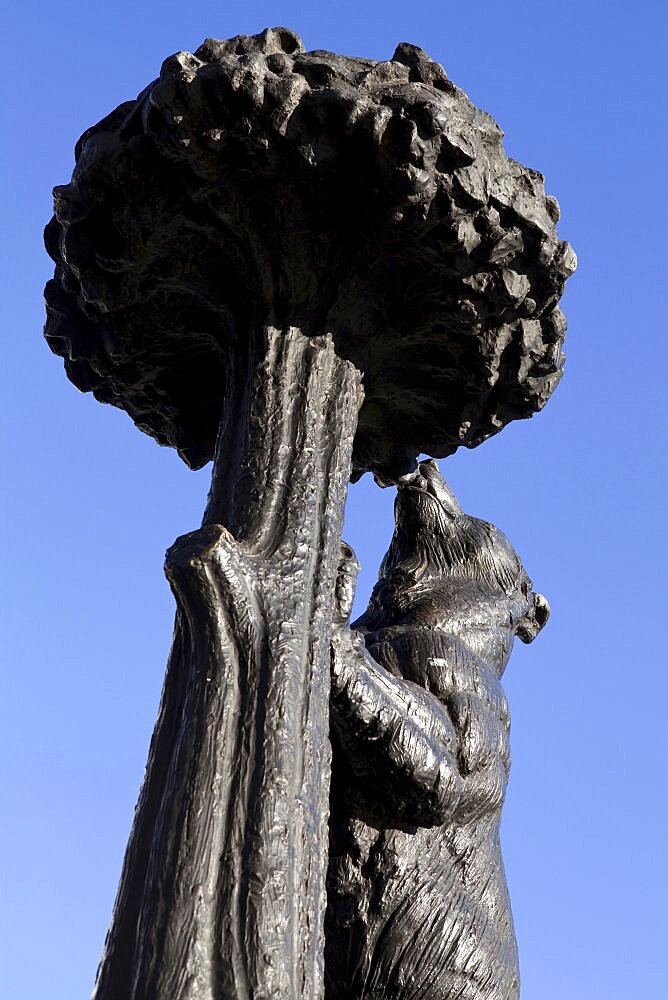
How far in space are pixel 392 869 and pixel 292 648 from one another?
3.06 feet

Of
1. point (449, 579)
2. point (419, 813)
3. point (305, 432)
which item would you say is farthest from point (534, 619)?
point (305, 432)

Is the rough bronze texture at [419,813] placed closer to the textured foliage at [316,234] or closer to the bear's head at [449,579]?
the bear's head at [449,579]

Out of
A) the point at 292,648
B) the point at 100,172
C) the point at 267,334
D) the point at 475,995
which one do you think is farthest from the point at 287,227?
the point at 475,995

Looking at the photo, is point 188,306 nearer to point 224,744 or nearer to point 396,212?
point 396,212

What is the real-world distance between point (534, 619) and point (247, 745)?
198 cm

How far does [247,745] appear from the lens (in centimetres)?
290

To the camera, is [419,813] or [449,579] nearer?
[419,813]

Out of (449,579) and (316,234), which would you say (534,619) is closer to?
(449,579)

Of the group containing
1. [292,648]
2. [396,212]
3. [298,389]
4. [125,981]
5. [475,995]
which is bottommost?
[125,981]

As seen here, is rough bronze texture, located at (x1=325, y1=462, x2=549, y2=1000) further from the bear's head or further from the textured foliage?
the textured foliage

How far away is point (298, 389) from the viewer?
350 centimetres

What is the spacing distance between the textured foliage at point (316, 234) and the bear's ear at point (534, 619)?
33.2 inches

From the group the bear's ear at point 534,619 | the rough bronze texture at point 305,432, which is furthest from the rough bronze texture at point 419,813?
the bear's ear at point 534,619

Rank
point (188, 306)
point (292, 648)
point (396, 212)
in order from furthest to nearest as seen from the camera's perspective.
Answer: point (188, 306) < point (396, 212) < point (292, 648)
